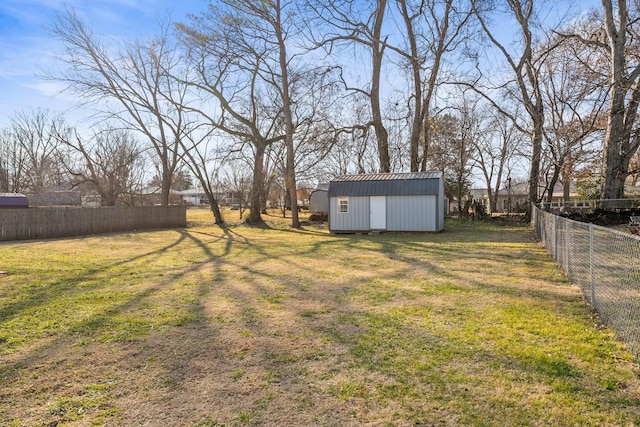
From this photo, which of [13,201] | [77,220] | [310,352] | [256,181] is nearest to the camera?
[310,352]

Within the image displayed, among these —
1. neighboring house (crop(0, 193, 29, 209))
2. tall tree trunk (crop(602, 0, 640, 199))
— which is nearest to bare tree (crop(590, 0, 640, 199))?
tall tree trunk (crop(602, 0, 640, 199))

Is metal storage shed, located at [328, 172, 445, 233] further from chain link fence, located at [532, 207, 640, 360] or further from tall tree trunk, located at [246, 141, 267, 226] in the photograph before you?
chain link fence, located at [532, 207, 640, 360]

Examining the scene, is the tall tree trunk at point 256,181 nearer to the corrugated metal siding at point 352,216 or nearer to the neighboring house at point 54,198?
the corrugated metal siding at point 352,216

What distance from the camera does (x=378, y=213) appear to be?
17.9 metres

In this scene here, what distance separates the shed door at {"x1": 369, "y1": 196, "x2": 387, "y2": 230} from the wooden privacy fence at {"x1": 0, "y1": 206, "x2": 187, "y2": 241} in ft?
41.5

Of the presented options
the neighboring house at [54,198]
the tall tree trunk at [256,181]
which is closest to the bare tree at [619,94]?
the tall tree trunk at [256,181]

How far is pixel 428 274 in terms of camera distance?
7.91 meters

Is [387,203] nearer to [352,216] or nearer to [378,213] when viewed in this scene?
[378,213]

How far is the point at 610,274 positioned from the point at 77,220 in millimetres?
20148

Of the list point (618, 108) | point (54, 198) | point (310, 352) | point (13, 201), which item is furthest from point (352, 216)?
point (54, 198)

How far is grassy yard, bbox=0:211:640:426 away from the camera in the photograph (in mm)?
2834

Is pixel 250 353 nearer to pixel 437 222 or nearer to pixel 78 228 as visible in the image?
pixel 437 222

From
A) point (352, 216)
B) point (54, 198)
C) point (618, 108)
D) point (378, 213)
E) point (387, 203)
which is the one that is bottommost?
point (352, 216)

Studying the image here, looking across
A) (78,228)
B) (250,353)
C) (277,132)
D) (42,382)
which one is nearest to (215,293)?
(250,353)
